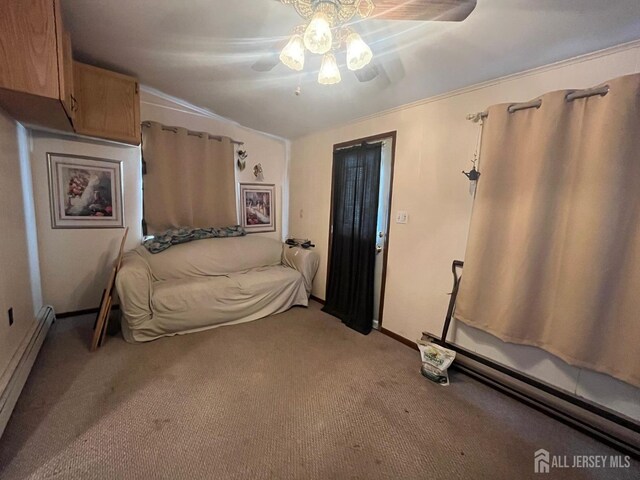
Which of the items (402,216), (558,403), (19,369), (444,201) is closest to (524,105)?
(444,201)

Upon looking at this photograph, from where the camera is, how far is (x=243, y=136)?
142 inches

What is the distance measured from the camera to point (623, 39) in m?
1.40

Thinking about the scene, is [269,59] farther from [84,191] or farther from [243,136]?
[84,191]

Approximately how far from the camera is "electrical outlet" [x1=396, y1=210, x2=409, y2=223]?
2.50m

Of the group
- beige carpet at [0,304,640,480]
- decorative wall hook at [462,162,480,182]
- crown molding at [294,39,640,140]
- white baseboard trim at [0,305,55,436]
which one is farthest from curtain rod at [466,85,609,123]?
white baseboard trim at [0,305,55,436]

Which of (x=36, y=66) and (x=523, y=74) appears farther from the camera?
(x=523, y=74)

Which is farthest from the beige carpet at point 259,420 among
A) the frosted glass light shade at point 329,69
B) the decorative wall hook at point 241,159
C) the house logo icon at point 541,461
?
the decorative wall hook at point 241,159

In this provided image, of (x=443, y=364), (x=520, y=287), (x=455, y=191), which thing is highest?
(x=455, y=191)

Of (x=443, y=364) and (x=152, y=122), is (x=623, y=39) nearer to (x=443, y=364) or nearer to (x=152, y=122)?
(x=443, y=364)

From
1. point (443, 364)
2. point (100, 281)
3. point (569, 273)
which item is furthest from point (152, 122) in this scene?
point (569, 273)

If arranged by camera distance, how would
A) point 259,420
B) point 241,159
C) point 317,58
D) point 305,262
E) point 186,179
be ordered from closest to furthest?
1. point 259,420
2. point 317,58
3. point 186,179
4. point 305,262
5. point 241,159

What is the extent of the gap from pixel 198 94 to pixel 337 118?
4.93 ft

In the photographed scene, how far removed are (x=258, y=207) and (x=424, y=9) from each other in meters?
3.05

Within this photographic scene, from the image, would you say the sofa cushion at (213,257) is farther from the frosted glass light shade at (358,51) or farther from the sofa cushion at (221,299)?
the frosted glass light shade at (358,51)
